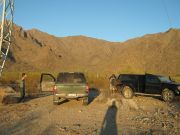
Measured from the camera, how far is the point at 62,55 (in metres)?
158

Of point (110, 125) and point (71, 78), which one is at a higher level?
point (71, 78)

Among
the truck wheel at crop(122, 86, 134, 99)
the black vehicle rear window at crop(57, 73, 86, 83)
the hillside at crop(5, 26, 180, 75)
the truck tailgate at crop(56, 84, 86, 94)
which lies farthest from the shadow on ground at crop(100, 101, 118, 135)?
the hillside at crop(5, 26, 180, 75)

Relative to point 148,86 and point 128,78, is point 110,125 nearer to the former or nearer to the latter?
point 148,86

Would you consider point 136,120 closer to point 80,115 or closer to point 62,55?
point 80,115

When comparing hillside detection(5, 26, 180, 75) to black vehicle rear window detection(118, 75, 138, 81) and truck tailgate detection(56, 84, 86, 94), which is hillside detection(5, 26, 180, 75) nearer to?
black vehicle rear window detection(118, 75, 138, 81)

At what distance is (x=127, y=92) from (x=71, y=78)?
593 cm

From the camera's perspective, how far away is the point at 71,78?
18531mm

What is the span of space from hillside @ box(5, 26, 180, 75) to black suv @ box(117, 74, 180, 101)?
225 feet

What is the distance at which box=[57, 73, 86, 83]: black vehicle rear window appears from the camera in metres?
18.4

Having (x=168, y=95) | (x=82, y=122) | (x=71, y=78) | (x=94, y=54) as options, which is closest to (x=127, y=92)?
(x=168, y=95)

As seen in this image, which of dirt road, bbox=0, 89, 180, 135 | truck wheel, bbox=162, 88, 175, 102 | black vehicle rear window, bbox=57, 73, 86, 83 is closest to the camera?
dirt road, bbox=0, 89, 180, 135

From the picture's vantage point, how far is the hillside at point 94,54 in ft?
325

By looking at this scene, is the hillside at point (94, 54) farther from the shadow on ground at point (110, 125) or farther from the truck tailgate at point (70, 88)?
the shadow on ground at point (110, 125)

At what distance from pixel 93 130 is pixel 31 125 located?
239 centimetres
